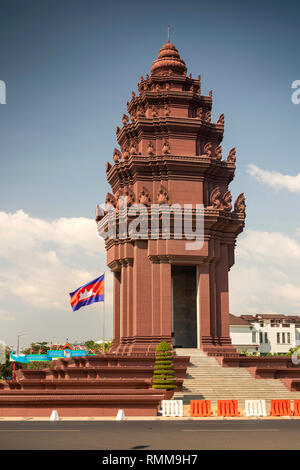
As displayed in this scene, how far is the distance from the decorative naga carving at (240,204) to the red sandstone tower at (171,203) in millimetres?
81

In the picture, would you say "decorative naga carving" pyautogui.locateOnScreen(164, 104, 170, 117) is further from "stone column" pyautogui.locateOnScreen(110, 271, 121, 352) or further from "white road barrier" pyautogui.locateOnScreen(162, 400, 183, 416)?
"white road barrier" pyautogui.locateOnScreen(162, 400, 183, 416)

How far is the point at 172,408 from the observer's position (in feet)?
97.5

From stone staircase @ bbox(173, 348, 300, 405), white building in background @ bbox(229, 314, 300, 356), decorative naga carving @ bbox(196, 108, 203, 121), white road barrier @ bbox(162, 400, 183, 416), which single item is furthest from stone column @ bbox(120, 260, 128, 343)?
white building in background @ bbox(229, 314, 300, 356)

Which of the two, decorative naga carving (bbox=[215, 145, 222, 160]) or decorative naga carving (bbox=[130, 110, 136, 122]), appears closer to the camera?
decorative naga carving (bbox=[215, 145, 222, 160])

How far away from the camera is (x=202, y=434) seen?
21.7 m

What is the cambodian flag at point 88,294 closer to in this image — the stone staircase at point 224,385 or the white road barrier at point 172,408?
the stone staircase at point 224,385

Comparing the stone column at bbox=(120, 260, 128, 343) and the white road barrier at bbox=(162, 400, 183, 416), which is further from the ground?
the stone column at bbox=(120, 260, 128, 343)

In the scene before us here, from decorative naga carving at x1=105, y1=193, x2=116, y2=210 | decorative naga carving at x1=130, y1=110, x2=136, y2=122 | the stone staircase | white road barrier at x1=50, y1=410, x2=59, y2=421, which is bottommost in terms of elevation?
white road barrier at x1=50, y1=410, x2=59, y2=421

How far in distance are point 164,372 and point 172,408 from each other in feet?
14.9

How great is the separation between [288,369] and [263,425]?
49.6 ft

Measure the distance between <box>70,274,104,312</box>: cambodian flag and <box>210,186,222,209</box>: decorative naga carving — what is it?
1163 cm

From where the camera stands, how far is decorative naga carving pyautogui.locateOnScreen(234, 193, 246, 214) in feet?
157
